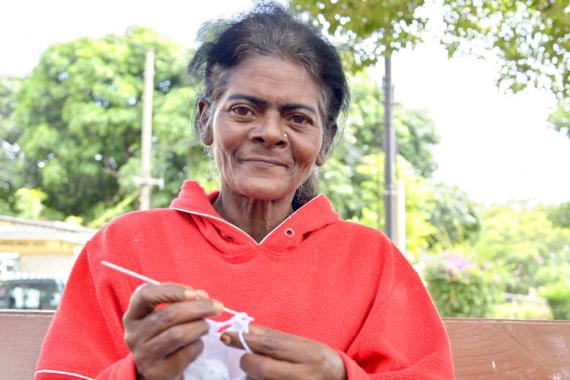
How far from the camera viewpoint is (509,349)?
2291 mm

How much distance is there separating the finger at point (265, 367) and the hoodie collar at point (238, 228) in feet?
1.45

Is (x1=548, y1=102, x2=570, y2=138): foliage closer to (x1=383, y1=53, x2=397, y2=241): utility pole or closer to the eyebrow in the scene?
the eyebrow

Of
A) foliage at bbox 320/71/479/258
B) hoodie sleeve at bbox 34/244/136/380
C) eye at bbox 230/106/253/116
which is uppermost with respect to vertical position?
eye at bbox 230/106/253/116

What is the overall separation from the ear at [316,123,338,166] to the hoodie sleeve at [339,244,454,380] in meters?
0.29

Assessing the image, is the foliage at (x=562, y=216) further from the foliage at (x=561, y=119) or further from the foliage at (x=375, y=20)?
the foliage at (x=375, y=20)

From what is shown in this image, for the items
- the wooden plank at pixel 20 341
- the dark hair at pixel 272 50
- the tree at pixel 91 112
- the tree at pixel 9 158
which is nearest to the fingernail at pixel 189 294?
the dark hair at pixel 272 50

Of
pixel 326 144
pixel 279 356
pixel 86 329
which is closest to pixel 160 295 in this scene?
pixel 279 356

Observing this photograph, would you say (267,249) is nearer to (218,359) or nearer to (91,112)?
(218,359)

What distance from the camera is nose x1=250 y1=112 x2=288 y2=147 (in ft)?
6.07

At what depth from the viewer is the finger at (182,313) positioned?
1350 mm

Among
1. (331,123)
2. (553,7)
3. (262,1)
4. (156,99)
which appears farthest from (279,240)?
(156,99)

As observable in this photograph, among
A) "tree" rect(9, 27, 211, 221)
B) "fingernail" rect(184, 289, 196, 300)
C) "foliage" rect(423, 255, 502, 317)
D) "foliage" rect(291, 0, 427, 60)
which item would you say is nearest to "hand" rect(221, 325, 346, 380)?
"fingernail" rect(184, 289, 196, 300)

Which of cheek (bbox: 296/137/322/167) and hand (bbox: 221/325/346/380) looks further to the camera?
cheek (bbox: 296/137/322/167)

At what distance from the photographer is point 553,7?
9.35 feet
